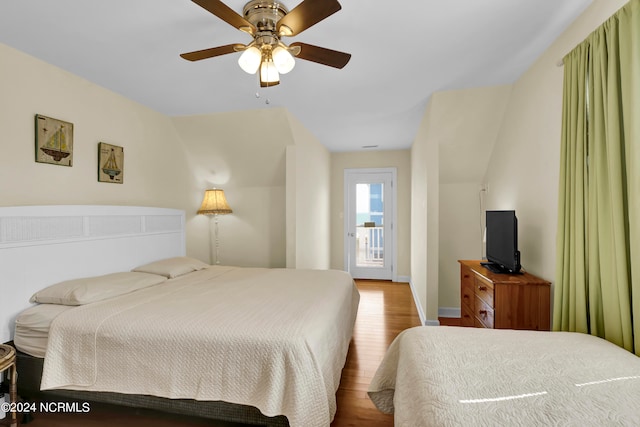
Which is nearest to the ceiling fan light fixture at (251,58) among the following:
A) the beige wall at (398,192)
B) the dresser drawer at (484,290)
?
the dresser drawer at (484,290)

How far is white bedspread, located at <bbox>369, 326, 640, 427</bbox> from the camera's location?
2.68ft

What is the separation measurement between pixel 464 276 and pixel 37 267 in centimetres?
355

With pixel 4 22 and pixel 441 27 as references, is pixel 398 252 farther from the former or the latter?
pixel 4 22

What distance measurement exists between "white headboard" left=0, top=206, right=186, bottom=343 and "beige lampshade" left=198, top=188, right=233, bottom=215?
752 millimetres

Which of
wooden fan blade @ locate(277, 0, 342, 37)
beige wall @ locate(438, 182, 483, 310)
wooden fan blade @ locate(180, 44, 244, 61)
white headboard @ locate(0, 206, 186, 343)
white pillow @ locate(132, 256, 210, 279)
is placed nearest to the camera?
wooden fan blade @ locate(277, 0, 342, 37)

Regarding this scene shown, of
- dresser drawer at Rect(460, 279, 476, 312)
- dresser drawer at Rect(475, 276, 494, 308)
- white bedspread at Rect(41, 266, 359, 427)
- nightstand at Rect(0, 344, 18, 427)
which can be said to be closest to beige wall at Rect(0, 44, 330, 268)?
nightstand at Rect(0, 344, 18, 427)

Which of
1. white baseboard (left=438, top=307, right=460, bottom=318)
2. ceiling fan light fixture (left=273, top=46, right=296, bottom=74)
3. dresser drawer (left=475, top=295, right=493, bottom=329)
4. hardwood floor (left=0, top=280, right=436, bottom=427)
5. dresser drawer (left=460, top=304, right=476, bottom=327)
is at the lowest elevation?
hardwood floor (left=0, top=280, right=436, bottom=427)

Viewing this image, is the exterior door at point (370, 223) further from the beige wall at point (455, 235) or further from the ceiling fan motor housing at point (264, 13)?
the ceiling fan motor housing at point (264, 13)

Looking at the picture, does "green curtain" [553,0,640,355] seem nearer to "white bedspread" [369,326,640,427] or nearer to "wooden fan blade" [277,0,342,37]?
"white bedspread" [369,326,640,427]

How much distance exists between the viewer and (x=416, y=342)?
4.29 feet

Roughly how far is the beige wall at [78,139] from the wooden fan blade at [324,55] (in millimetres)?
2056

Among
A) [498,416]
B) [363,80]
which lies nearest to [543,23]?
[363,80]

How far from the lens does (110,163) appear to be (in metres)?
2.68

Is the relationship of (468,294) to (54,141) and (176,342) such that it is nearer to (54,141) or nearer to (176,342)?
(176,342)
